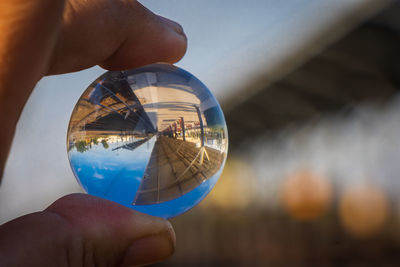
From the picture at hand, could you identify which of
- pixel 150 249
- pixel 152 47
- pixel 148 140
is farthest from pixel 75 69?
pixel 150 249

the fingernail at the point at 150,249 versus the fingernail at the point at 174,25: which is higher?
the fingernail at the point at 174,25

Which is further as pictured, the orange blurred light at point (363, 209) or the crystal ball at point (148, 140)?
the orange blurred light at point (363, 209)

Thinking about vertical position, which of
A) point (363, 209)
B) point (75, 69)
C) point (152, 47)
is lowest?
point (363, 209)

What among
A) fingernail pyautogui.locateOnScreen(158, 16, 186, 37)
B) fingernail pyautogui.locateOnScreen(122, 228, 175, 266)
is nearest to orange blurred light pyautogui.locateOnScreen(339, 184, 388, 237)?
fingernail pyautogui.locateOnScreen(158, 16, 186, 37)

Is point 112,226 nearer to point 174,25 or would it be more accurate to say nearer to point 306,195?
point 174,25

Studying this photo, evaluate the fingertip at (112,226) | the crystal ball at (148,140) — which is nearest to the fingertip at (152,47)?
the crystal ball at (148,140)

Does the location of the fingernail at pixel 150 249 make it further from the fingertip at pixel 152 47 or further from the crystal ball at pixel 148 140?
the fingertip at pixel 152 47

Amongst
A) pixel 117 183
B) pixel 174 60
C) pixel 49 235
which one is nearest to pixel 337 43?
pixel 174 60

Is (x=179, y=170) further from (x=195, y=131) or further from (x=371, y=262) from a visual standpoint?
(x=371, y=262)
